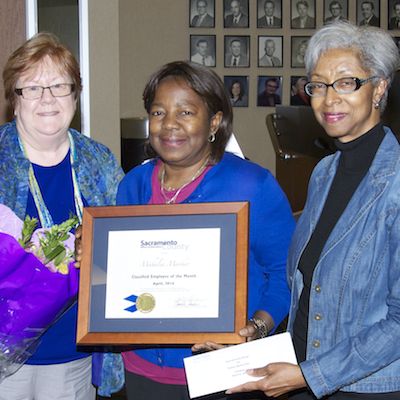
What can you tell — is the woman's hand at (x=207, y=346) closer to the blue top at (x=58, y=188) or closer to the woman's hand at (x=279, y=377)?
the woman's hand at (x=279, y=377)

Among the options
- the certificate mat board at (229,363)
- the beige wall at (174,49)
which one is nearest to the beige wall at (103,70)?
the certificate mat board at (229,363)

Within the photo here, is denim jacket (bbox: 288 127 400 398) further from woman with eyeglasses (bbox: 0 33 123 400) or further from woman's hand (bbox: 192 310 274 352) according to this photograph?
woman with eyeglasses (bbox: 0 33 123 400)

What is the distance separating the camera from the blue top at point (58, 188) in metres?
A: 2.25

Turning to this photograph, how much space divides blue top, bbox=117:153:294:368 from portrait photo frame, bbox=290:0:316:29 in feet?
24.8

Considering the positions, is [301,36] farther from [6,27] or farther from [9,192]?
[9,192]

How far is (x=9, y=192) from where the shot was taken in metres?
2.24

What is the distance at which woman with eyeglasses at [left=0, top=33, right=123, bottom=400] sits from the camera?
2.24 meters

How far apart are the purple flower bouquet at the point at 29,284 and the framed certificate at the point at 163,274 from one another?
0.06 m

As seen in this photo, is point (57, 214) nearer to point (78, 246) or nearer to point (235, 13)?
point (78, 246)

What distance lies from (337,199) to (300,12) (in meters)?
7.90

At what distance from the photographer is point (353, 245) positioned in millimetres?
1736

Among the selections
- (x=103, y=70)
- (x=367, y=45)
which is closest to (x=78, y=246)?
(x=367, y=45)

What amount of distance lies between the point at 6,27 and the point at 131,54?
5.06 metres

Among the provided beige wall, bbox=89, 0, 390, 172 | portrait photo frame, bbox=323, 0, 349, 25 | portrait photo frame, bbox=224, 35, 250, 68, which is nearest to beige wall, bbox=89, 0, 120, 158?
beige wall, bbox=89, 0, 390, 172
